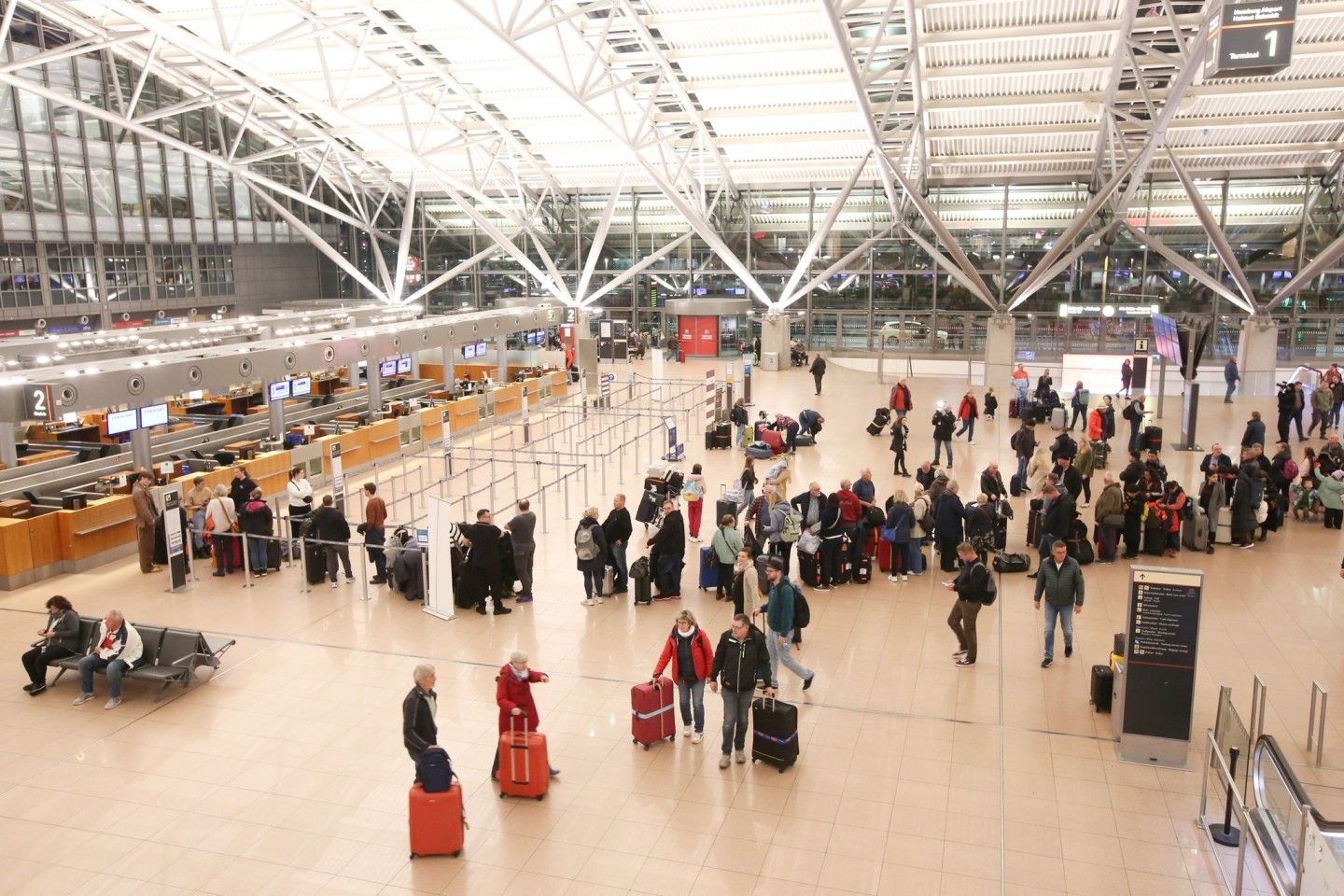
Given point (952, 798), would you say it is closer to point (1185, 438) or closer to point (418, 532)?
point (418, 532)

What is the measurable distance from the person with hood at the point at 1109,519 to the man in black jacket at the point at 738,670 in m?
7.33

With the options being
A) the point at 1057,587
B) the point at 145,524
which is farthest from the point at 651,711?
the point at 145,524

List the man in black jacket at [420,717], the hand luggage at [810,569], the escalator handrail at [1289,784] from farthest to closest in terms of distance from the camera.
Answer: the hand luggage at [810,569]
the man in black jacket at [420,717]
the escalator handrail at [1289,784]

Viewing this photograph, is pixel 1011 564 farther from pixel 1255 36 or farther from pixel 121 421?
pixel 121 421

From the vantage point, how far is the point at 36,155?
1280 inches

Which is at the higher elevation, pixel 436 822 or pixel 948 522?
pixel 948 522

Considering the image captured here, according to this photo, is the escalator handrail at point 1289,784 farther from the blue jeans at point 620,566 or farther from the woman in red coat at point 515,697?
the blue jeans at point 620,566

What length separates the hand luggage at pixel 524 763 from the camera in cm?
793

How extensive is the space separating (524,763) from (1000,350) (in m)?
27.9

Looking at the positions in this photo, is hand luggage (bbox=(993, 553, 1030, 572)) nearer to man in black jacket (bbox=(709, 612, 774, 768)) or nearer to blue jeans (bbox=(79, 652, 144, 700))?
man in black jacket (bbox=(709, 612, 774, 768))

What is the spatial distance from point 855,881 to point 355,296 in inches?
1803

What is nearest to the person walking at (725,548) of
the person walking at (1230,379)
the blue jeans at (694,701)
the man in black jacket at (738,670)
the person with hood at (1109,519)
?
the blue jeans at (694,701)

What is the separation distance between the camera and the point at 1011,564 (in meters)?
13.7

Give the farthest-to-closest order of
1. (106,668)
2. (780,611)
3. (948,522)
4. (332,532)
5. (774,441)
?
1. (774,441)
2. (332,532)
3. (948,522)
4. (106,668)
5. (780,611)
